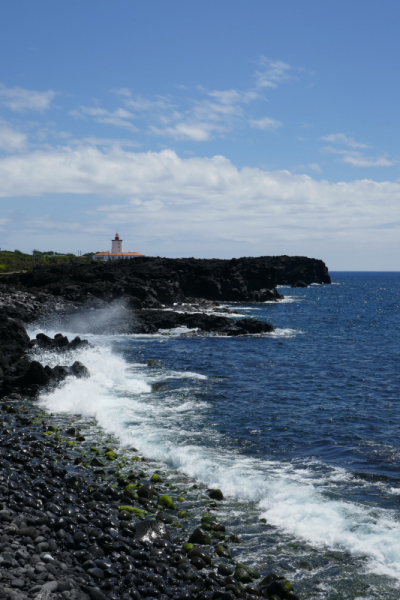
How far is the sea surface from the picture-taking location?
12914 millimetres

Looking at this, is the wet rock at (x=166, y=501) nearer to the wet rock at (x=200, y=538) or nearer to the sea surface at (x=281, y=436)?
the sea surface at (x=281, y=436)

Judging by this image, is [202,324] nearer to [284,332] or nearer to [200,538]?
[284,332]

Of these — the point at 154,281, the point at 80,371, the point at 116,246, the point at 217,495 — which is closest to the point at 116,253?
the point at 116,246

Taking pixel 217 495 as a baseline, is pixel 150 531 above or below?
above

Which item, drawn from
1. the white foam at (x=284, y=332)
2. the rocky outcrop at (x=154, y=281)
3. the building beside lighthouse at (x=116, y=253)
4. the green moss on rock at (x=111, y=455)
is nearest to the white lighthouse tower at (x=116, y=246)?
the building beside lighthouse at (x=116, y=253)

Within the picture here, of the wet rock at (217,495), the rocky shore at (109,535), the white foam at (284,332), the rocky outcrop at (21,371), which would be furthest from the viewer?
the white foam at (284,332)

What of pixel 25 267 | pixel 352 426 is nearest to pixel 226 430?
pixel 352 426

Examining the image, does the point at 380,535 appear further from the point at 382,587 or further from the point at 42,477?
the point at 42,477

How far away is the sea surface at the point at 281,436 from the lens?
12914mm

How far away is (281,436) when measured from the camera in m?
23.0

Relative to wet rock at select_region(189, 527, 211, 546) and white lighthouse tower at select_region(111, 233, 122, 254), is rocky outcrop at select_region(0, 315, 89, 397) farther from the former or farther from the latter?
white lighthouse tower at select_region(111, 233, 122, 254)

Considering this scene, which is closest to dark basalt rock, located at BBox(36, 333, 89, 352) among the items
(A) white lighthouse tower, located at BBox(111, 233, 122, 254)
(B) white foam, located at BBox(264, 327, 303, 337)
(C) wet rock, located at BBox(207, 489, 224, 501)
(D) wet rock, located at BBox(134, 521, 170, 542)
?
(C) wet rock, located at BBox(207, 489, 224, 501)

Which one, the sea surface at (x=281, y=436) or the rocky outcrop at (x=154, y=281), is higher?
the rocky outcrop at (x=154, y=281)

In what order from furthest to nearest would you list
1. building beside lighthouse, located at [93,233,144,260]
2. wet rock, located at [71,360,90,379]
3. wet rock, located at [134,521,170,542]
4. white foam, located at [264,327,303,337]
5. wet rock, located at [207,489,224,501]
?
building beside lighthouse, located at [93,233,144,260], white foam, located at [264,327,303,337], wet rock, located at [71,360,90,379], wet rock, located at [207,489,224,501], wet rock, located at [134,521,170,542]
